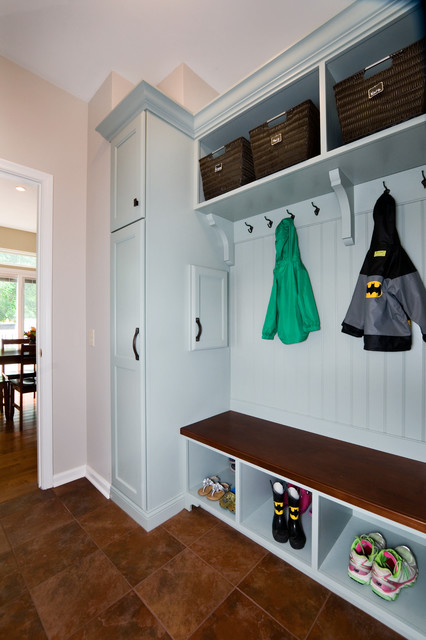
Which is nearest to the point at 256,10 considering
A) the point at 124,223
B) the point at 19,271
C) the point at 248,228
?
the point at 248,228

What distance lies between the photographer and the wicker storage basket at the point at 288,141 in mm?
1397

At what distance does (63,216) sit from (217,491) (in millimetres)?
2184

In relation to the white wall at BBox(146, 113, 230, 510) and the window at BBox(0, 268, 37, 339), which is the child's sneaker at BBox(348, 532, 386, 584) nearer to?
the white wall at BBox(146, 113, 230, 510)

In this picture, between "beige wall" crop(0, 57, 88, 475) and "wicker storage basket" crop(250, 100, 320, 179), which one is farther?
"beige wall" crop(0, 57, 88, 475)

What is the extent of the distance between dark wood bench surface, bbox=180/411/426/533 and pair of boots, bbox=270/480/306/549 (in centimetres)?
19

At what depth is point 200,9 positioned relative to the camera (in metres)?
1.60

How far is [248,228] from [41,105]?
1.70 metres

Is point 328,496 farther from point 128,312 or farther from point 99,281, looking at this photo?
point 99,281

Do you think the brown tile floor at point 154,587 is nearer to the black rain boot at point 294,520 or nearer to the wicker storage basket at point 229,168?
the black rain boot at point 294,520

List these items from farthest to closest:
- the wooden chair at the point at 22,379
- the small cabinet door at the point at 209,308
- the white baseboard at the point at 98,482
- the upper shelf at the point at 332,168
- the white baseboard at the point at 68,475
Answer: the wooden chair at the point at 22,379
the white baseboard at the point at 68,475
the white baseboard at the point at 98,482
the small cabinet door at the point at 209,308
the upper shelf at the point at 332,168

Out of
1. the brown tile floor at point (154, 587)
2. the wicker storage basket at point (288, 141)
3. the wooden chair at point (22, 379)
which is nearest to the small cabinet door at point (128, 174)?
the wicker storage basket at point (288, 141)

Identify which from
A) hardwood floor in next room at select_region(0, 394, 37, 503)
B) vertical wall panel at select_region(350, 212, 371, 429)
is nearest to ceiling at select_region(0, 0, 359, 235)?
vertical wall panel at select_region(350, 212, 371, 429)

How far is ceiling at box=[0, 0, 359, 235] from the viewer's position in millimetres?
1592

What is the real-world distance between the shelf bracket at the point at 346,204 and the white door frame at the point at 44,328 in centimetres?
189
